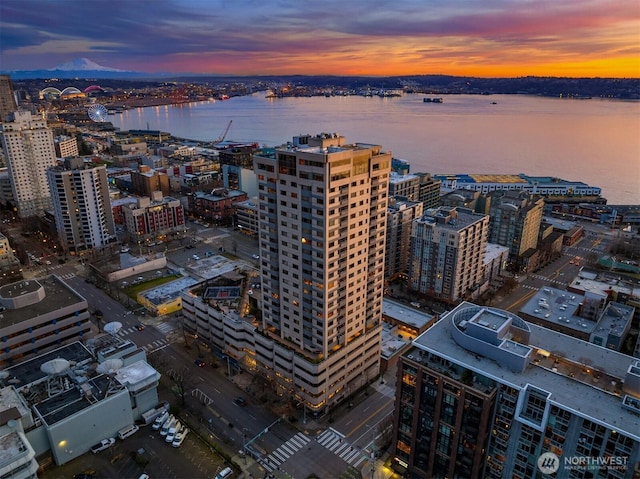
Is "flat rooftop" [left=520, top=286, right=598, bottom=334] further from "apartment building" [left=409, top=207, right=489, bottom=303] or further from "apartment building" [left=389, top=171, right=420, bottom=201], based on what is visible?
"apartment building" [left=389, top=171, right=420, bottom=201]

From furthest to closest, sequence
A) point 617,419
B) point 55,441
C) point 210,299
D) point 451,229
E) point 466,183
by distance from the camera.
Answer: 1. point 466,183
2. point 451,229
3. point 210,299
4. point 55,441
5. point 617,419

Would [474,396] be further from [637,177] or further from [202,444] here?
[637,177]

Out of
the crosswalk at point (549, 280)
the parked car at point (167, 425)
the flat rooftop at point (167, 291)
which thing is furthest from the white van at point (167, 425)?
the crosswalk at point (549, 280)

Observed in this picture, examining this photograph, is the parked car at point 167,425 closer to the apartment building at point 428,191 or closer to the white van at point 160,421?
the white van at point 160,421

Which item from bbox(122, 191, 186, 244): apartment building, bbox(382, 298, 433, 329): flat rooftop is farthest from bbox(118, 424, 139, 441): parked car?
bbox(122, 191, 186, 244): apartment building

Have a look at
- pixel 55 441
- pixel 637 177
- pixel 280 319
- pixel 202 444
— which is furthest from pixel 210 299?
pixel 637 177

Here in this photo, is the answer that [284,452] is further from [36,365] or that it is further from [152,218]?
[152,218]
